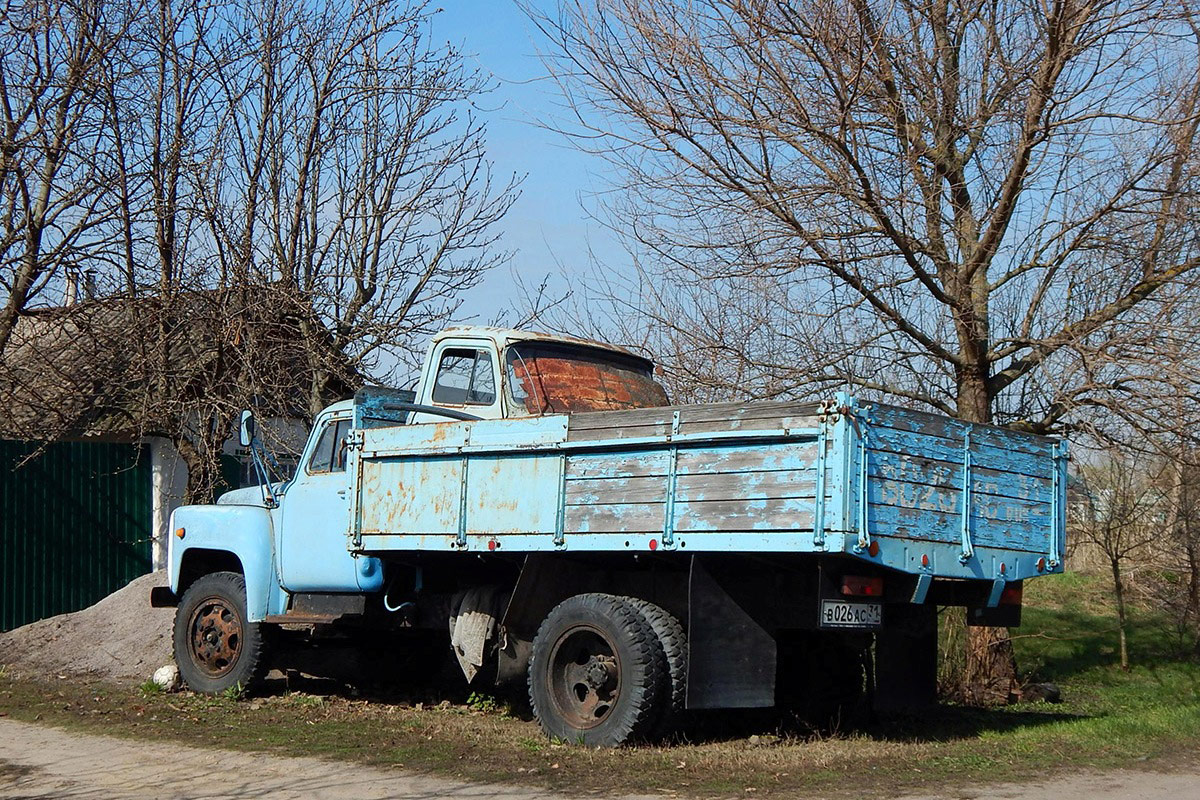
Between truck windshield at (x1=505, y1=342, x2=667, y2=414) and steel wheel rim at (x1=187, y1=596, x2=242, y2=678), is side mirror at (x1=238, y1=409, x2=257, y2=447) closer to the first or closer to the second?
steel wheel rim at (x1=187, y1=596, x2=242, y2=678)

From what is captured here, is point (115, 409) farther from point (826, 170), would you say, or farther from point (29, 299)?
point (826, 170)

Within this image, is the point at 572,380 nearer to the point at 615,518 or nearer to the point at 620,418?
the point at 620,418

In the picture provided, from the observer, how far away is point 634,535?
8.24 meters

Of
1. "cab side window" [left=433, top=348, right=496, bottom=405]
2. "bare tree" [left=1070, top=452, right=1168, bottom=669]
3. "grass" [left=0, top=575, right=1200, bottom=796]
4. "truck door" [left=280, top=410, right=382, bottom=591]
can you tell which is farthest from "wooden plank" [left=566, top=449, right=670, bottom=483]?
"bare tree" [left=1070, top=452, right=1168, bottom=669]

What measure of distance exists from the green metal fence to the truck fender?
181 inches

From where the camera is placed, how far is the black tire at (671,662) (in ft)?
27.3

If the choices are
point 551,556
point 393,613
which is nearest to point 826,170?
point 551,556

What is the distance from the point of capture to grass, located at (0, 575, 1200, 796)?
752 cm

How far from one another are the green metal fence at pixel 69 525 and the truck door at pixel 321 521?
239 inches

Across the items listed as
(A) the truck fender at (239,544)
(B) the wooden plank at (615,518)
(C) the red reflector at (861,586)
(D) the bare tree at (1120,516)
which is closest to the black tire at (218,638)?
(A) the truck fender at (239,544)

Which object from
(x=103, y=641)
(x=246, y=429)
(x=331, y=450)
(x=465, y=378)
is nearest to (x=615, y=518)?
(x=465, y=378)

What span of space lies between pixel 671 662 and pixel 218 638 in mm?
4973

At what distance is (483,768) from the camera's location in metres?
7.77

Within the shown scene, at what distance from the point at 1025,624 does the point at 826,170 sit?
29.2 feet
